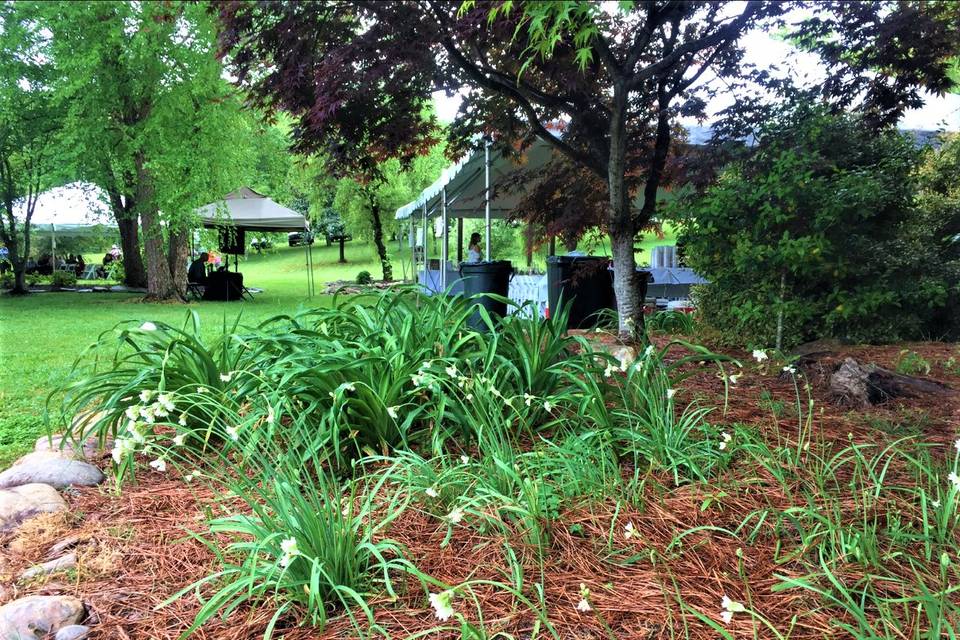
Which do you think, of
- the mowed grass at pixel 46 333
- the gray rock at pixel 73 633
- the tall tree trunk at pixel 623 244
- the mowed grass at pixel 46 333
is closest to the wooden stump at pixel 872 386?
the tall tree trunk at pixel 623 244

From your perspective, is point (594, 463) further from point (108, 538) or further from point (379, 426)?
point (108, 538)

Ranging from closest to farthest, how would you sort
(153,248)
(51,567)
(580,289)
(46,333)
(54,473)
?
(51,567) < (54,473) < (46,333) < (153,248) < (580,289)

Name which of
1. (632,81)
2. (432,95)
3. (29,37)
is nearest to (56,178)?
(29,37)

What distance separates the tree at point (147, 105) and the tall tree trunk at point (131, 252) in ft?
1.60

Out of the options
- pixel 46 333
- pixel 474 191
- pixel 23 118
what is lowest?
pixel 46 333

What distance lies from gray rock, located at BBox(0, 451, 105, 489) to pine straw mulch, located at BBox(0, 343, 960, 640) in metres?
A: 0.12

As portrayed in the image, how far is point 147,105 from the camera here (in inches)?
128

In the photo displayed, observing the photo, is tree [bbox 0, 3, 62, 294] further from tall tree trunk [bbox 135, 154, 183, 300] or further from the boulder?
the boulder

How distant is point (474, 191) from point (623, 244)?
6970 millimetres

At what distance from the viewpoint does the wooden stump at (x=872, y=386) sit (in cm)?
271

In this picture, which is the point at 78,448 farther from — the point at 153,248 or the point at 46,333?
the point at 153,248

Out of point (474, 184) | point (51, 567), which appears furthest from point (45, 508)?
point (474, 184)

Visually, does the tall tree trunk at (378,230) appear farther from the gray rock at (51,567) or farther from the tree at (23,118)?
the gray rock at (51,567)

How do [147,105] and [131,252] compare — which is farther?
[131,252]
